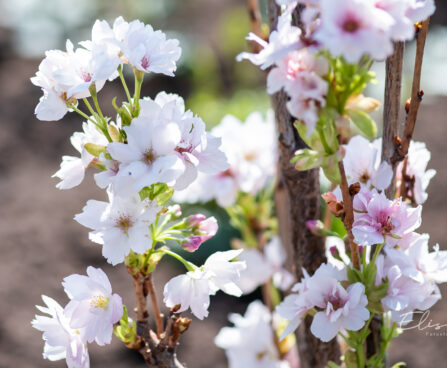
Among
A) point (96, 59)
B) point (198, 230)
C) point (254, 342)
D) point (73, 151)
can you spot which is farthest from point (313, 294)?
point (73, 151)

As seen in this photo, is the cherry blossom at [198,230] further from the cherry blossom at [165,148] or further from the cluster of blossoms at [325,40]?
the cluster of blossoms at [325,40]

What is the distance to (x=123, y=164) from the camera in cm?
68

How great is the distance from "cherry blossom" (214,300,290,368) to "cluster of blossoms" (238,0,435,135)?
0.78 meters

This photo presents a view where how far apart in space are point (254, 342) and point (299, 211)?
411 millimetres

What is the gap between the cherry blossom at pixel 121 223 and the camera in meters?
0.71

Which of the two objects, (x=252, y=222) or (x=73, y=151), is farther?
(x=73, y=151)

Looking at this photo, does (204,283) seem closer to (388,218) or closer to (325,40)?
(388,218)

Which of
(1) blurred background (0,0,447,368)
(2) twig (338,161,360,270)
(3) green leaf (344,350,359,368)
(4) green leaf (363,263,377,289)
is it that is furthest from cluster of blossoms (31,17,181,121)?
(1) blurred background (0,0,447,368)

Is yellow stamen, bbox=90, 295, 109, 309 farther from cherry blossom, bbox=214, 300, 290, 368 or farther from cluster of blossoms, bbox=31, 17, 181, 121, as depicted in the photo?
cherry blossom, bbox=214, 300, 290, 368

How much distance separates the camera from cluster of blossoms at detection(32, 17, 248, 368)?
2.21 ft

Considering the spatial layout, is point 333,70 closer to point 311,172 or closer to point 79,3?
point 311,172

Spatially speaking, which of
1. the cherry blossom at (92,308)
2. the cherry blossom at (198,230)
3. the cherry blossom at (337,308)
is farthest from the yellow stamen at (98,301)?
the cherry blossom at (337,308)

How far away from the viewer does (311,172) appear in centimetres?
100

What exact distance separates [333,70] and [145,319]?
428 millimetres
